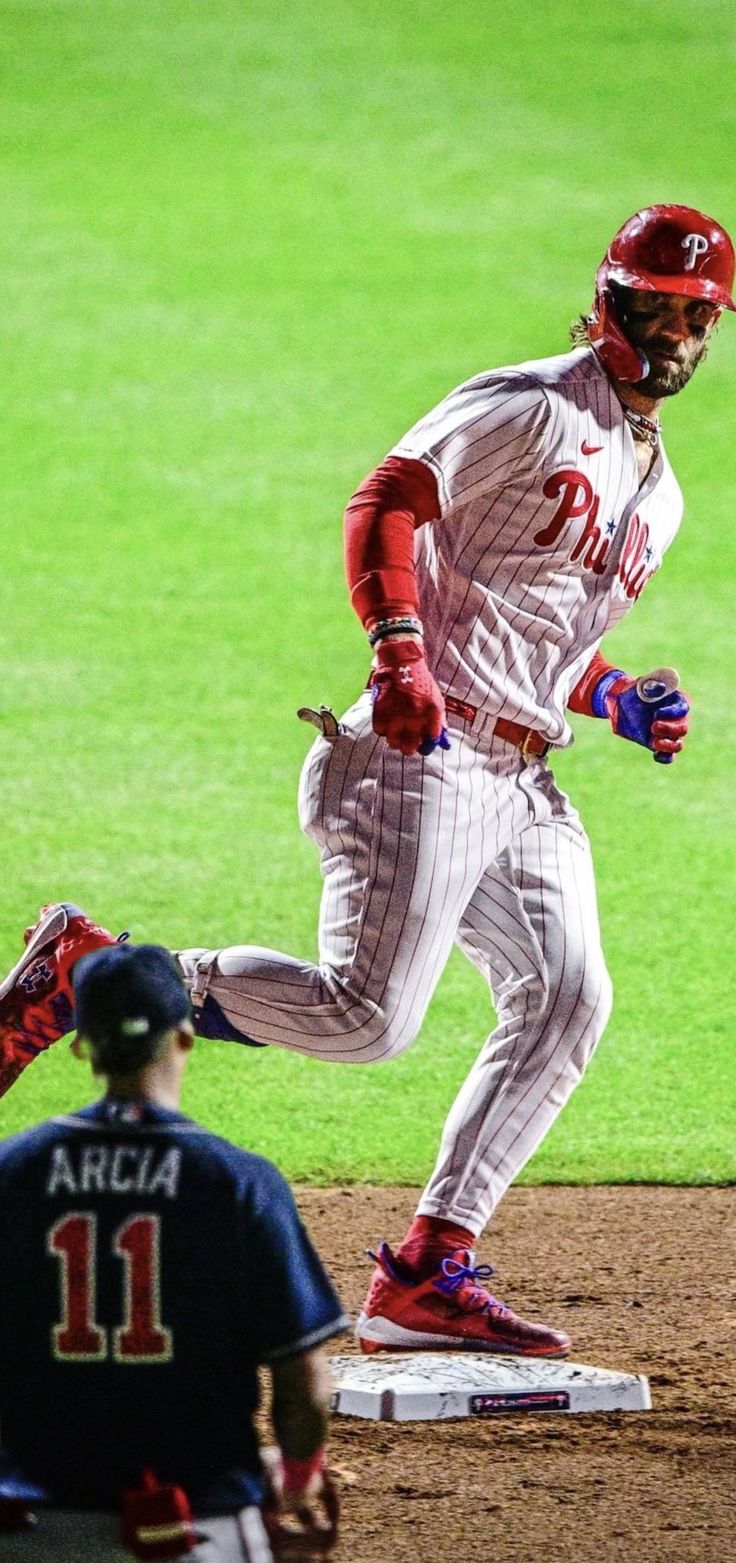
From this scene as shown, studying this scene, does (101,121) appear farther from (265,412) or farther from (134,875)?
(134,875)

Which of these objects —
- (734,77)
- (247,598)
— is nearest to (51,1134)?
(247,598)

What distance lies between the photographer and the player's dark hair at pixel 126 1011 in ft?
7.70

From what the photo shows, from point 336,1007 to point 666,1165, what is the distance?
1.85m

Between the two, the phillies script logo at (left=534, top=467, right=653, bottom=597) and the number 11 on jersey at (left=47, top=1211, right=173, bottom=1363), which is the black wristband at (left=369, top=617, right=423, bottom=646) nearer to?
the phillies script logo at (left=534, top=467, right=653, bottom=597)

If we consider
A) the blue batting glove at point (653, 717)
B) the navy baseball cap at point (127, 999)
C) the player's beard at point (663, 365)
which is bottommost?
the navy baseball cap at point (127, 999)

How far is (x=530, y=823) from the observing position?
409 cm

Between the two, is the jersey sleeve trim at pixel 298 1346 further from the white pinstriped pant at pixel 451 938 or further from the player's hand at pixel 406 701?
the white pinstriped pant at pixel 451 938

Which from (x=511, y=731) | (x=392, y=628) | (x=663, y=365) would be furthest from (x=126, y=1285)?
(x=663, y=365)

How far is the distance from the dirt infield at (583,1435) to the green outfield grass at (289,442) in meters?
0.52

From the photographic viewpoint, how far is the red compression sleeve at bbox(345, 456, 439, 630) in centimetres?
374

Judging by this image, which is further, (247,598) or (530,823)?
(247,598)

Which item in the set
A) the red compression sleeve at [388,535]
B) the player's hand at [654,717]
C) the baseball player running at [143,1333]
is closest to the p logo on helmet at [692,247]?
the red compression sleeve at [388,535]

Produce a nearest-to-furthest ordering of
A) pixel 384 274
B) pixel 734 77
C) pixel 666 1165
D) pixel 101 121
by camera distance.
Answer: pixel 666 1165
pixel 384 274
pixel 101 121
pixel 734 77

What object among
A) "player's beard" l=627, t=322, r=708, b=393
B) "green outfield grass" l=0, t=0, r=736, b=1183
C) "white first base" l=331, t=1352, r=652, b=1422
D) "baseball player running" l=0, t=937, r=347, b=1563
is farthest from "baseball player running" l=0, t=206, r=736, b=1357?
"baseball player running" l=0, t=937, r=347, b=1563
